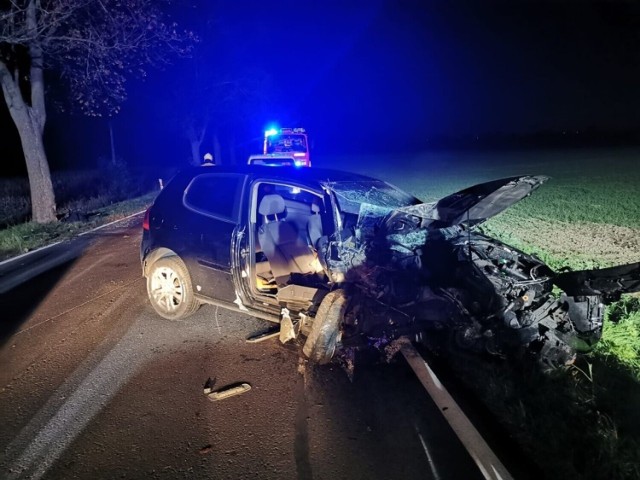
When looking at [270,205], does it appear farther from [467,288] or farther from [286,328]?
[467,288]

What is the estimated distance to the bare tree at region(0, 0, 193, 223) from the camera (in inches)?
372

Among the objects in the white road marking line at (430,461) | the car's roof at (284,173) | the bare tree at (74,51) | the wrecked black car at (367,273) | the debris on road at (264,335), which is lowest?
the white road marking line at (430,461)

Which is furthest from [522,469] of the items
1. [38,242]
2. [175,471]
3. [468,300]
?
[38,242]

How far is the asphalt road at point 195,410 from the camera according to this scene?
2646 millimetres

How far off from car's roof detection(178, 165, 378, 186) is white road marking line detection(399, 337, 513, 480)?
1942 millimetres

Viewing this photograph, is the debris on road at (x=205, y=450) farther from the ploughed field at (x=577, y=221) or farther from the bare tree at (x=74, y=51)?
the bare tree at (x=74, y=51)

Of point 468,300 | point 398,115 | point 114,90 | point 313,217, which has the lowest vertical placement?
point 468,300

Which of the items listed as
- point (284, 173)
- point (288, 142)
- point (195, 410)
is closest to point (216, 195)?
point (284, 173)

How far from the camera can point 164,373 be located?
3668mm

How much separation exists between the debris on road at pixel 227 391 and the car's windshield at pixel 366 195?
6.32ft

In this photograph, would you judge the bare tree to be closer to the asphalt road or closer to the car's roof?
the car's roof

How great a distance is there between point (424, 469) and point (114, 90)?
11653 millimetres

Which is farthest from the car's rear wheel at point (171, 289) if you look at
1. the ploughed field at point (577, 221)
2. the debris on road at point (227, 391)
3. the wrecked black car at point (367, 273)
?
the ploughed field at point (577, 221)

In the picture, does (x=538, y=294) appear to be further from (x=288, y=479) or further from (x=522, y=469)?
(x=288, y=479)
